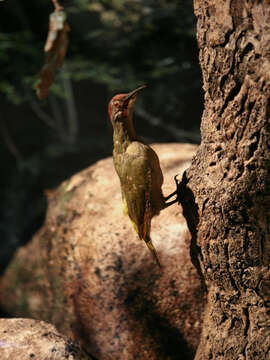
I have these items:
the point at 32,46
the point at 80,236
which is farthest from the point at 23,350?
the point at 32,46

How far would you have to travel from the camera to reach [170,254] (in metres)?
2.54

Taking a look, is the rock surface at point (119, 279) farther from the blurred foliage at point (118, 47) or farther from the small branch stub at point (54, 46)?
the blurred foliage at point (118, 47)

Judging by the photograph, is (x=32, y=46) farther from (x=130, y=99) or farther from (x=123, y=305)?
(x=123, y=305)

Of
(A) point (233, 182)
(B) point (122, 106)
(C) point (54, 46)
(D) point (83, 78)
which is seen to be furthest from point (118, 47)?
(A) point (233, 182)

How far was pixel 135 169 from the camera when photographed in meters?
2.05

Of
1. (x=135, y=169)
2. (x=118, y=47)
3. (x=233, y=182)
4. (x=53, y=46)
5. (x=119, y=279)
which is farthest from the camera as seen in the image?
(x=118, y=47)

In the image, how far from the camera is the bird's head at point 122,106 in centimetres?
203

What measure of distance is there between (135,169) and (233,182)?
592mm

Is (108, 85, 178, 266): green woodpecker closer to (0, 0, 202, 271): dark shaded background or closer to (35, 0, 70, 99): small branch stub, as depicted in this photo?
(35, 0, 70, 99): small branch stub

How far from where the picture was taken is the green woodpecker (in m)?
2.04

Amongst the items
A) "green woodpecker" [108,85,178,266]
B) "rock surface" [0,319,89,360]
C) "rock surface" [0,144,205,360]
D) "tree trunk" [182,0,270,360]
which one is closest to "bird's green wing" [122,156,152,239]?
"green woodpecker" [108,85,178,266]

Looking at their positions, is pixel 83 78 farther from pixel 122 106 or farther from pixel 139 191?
pixel 139 191

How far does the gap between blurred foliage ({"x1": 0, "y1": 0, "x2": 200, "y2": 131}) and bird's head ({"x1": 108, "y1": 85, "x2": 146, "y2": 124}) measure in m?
2.92

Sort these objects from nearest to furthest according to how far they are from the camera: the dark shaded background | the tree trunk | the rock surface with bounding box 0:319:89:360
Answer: the tree trunk → the rock surface with bounding box 0:319:89:360 → the dark shaded background
